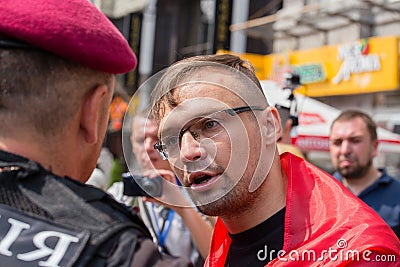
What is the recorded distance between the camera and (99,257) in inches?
39.3

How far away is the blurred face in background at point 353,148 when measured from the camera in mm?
3850

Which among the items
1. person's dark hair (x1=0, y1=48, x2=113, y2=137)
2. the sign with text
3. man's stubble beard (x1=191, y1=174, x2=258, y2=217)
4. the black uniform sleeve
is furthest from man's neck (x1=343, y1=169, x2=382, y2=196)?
the sign with text

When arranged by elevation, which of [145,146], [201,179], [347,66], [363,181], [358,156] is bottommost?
[363,181]

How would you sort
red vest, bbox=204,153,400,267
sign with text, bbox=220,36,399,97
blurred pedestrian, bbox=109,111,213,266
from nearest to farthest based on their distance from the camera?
red vest, bbox=204,153,400,267 < blurred pedestrian, bbox=109,111,213,266 < sign with text, bbox=220,36,399,97

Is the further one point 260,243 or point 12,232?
point 260,243

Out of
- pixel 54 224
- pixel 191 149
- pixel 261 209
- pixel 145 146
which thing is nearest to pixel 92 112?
pixel 54 224

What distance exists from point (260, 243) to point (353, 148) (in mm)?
2517

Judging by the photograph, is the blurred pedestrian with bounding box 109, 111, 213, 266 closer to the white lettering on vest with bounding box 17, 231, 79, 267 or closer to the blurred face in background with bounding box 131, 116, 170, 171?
the blurred face in background with bounding box 131, 116, 170, 171

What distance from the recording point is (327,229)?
1462 millimetres

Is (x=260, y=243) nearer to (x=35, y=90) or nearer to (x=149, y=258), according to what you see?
(x=149, y=258)

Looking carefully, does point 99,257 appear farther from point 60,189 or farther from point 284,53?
point 284,53

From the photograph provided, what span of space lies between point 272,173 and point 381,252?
39 cm

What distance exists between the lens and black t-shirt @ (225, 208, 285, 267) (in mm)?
1564

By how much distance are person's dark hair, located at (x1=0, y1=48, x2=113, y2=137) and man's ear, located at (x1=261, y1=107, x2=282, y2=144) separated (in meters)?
0.70
